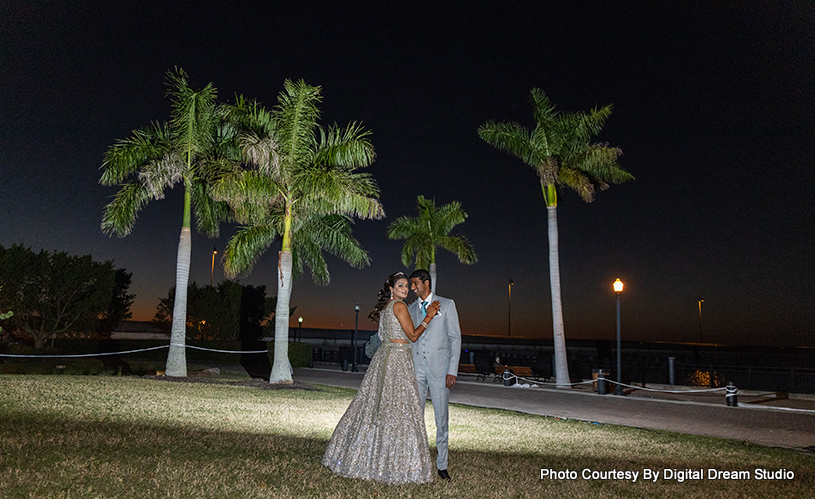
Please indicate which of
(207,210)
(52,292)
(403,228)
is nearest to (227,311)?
(52,292)

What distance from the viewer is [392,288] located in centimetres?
571

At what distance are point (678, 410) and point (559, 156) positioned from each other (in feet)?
37.5

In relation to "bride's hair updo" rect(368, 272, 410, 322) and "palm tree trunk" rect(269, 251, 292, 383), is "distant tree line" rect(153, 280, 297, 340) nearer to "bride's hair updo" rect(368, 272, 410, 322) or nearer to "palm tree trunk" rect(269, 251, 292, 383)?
"palm tree trunk" rect(269, 251, 292, 383)

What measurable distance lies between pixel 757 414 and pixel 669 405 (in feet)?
7.75

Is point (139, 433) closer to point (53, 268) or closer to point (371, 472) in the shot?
point (371, 472)

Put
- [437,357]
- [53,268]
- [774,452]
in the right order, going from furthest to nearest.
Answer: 1. [53,268]
2. [774,452]
3. [437,357]

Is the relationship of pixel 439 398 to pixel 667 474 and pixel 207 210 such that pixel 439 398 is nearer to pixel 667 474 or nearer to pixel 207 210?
pixel 667 474

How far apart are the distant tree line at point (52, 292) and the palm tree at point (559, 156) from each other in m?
28.8

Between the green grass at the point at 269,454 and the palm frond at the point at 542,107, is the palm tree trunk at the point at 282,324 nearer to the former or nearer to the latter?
the green grass at the point at 269,454

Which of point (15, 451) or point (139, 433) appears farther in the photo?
point (139, 433)

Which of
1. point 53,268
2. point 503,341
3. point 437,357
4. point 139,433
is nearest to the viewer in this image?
point 437,357

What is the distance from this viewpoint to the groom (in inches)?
222

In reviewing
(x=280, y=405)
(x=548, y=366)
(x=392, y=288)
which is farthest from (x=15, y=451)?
(x=548, y=366)

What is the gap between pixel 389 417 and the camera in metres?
5.37
